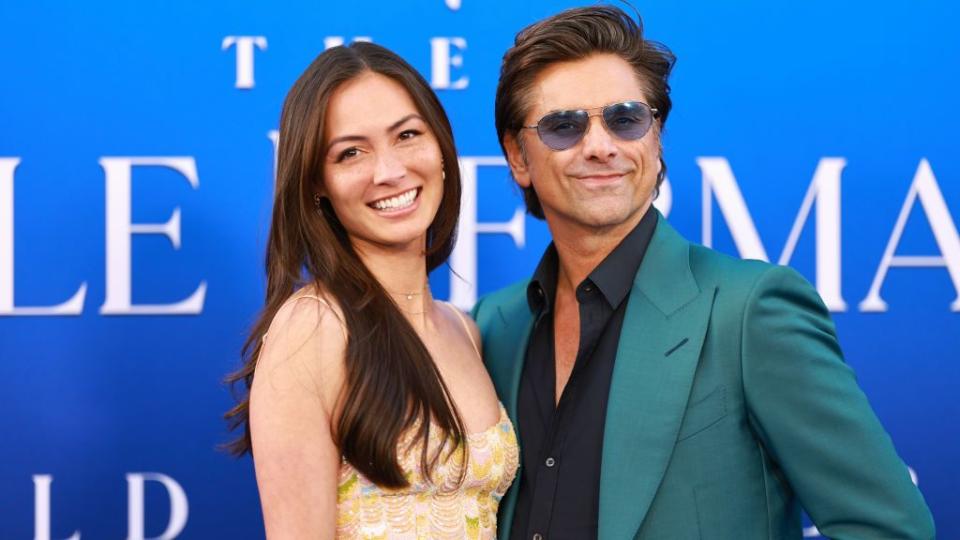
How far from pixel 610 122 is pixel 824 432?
746mm

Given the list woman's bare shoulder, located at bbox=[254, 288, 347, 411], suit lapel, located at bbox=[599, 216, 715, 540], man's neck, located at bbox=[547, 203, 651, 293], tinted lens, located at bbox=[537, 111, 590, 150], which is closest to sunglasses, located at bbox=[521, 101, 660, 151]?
tinted lens, located at bbox=[537, 111, 590, 150]

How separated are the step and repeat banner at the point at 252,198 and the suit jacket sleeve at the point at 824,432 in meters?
1.09

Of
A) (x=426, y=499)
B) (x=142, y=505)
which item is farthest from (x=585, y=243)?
(x=142, y=505)

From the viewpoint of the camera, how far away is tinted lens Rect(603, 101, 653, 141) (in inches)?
87.7

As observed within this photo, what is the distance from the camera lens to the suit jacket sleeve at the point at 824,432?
6.22 feet

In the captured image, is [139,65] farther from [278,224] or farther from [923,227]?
[923,227]

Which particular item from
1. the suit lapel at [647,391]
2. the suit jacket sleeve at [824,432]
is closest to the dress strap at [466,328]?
the suit lapel at [647,391]

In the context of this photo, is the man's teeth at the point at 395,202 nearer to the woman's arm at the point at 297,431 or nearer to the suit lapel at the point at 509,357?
the woman's arm at the point at 297,431

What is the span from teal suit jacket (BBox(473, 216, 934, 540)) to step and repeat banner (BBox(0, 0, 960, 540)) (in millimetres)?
1045

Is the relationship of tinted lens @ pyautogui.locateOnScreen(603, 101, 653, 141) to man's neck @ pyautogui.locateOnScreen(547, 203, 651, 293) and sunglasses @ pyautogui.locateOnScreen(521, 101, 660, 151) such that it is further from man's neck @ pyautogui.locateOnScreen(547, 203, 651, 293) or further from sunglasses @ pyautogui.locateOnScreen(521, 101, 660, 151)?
man's neck @ pyautogui.locateOnScreen(547, 203, 651, 293)

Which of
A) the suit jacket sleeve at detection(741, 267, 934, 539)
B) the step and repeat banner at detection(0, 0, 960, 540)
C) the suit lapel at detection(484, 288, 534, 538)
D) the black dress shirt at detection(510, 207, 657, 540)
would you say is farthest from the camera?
the step and repeat banner at detection(0, 0, 960, 540)

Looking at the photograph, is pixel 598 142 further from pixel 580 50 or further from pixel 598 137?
pixel 580 50

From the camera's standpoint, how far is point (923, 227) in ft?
9.78

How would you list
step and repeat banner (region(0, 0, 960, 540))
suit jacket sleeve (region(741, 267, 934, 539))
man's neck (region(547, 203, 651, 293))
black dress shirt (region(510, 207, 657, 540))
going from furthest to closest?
1. step and repeat banner (region(0, 0, 960, 540))
2. man's neck (region(547, 203, 651, 293))
3. black dress shirt (region(510, 207, 657, 540))
4. suit jacket sleeve (region(741, 267, 934, 539))
